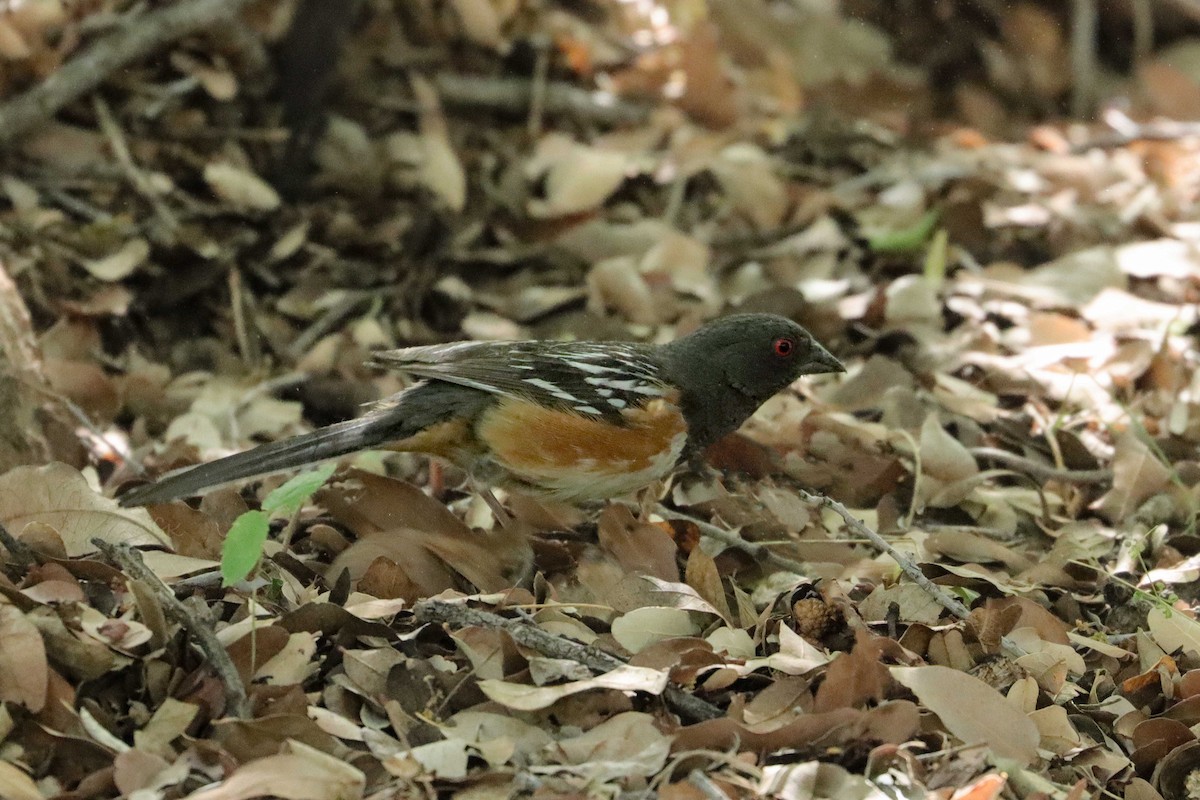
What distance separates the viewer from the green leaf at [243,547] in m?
2.48

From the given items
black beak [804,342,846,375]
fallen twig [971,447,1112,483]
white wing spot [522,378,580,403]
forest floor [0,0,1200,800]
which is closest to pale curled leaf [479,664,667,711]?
forest floor [0,0,1200,800]

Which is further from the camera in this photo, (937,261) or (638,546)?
(937,261)

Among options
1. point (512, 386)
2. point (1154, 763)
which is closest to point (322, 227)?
point (512, 386)

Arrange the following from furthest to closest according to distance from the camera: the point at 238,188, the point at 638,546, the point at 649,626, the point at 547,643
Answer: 1. the point at 238,188
2. the point at 638,546
3. the point at 649,626
4. the point at 547,643

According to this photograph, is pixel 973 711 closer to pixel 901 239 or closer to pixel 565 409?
pixel 565 409

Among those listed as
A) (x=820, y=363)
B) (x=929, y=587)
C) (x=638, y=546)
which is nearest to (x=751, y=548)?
(x=638, y=546)

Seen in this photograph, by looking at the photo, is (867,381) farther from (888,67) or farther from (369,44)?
(888,67)

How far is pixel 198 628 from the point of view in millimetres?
2566

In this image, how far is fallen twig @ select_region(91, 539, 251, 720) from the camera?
250cm

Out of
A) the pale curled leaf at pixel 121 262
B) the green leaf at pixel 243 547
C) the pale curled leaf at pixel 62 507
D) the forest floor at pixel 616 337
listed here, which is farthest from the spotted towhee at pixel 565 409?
the pale curled leaf at pixel 121 262

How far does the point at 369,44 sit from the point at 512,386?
2.87m

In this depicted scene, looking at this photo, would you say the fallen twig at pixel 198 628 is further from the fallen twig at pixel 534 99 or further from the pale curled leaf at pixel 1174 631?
the fallen twig at pixel 534 99

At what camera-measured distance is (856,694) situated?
105 inches

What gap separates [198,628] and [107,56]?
3.21 meters
